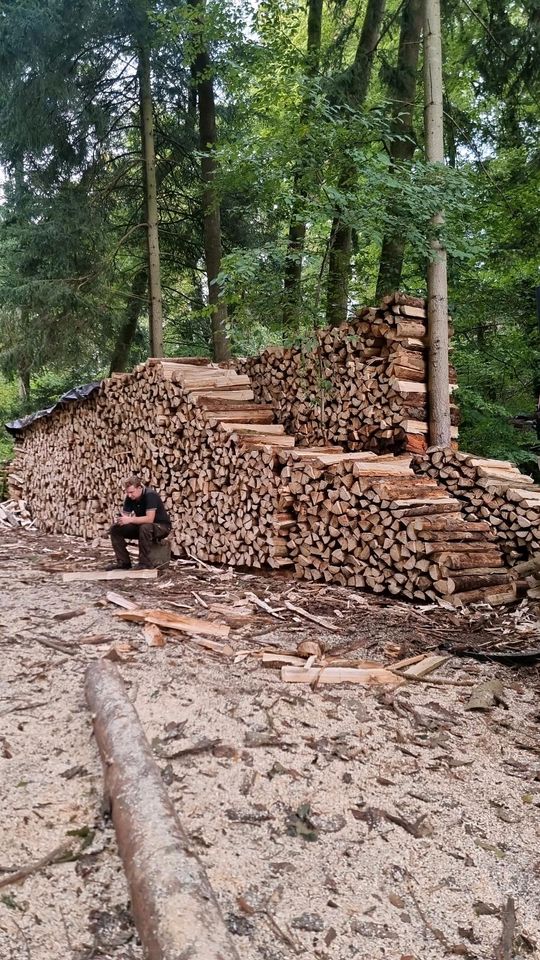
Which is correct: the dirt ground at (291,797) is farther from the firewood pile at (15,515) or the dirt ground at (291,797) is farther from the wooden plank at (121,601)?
the firewood pile at (15,515)

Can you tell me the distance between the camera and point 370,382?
7.60m

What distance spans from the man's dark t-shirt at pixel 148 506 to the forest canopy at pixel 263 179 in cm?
254

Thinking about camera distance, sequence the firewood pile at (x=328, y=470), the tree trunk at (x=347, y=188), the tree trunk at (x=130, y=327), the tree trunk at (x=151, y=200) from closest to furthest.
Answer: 1. the firewood pile at (x=328, y=470)
2. the tree trunk at (x=347, y=188)
3. the tree trunk at (x=151, y=200)
4. the tree trunk at (x=130, y=327)

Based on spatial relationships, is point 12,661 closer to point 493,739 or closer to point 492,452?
point 493,739

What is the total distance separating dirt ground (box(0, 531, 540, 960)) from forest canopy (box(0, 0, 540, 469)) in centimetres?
368

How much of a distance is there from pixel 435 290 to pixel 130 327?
8.72m

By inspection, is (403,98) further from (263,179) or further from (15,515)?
(15,515)

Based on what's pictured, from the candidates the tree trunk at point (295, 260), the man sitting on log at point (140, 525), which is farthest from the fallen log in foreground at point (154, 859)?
the tree trunk at point (295, 260)

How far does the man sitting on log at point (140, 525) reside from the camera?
7293 mm

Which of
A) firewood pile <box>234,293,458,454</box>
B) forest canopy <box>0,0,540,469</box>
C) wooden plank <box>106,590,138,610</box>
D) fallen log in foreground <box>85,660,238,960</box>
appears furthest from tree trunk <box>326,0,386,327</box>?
fallen log in foreground <box>85,660,238,960</box>

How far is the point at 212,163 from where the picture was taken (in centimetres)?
1154

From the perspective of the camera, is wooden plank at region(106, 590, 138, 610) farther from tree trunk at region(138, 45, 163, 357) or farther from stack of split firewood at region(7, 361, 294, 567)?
tree trunk at region(138, 45, 163, 357)

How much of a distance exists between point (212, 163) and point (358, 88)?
305cm

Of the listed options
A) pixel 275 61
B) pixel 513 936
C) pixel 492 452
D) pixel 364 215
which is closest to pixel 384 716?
pixel 513 936
